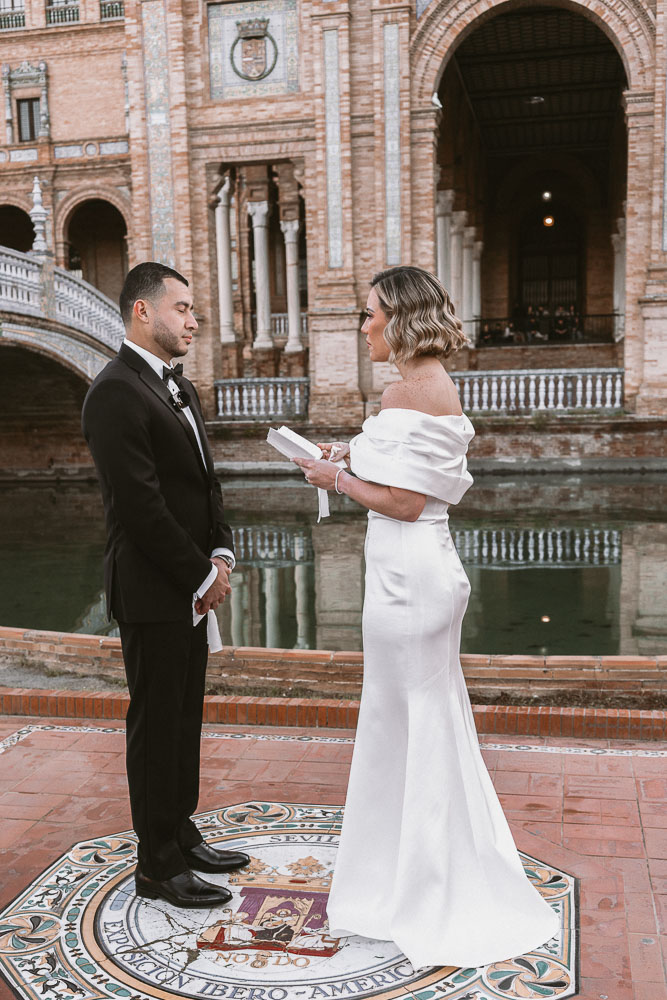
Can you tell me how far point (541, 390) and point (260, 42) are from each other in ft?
28.1

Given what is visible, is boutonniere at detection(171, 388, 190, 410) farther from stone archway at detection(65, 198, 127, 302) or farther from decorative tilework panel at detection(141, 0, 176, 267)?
stone archway at detection(65, 198, 127, 302)

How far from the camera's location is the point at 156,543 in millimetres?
3025

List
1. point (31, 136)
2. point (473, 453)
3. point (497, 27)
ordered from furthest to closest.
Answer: point (31, 136)
point (497, 27)
point (473, 453)

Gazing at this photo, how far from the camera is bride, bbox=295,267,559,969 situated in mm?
2893

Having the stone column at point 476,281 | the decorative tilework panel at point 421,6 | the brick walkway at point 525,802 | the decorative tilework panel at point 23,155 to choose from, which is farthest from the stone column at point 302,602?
the decorative tilework panel at point 23,155

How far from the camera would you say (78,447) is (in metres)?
20.6

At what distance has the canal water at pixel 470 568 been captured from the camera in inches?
298

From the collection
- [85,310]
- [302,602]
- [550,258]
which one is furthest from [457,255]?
[302,602]

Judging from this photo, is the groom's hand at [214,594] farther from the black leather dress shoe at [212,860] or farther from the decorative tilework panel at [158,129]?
the decorative tilework panel at [158,129]

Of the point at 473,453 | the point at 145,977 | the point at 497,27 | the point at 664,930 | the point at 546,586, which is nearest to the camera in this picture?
the point at 145,977

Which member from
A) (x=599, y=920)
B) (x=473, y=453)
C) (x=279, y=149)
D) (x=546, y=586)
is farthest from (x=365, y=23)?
(x=599, y=920)

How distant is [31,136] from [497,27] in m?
14.7

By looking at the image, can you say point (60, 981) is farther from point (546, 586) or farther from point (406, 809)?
point (546, 586)

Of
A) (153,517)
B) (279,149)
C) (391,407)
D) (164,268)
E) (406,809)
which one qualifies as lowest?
(406,809)
